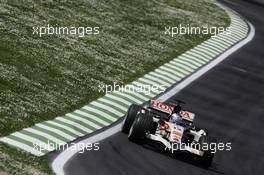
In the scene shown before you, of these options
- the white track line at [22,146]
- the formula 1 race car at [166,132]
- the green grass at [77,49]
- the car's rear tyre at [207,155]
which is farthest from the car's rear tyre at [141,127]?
the white track line at [22,146]

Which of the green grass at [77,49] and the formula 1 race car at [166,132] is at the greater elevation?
the formula 1 race car at [166,132]

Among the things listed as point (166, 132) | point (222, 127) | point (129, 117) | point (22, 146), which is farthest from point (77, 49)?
point (22, 146)

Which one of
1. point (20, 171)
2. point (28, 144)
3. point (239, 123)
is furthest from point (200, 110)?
point (20, 171)

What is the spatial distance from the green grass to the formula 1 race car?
3.24 metres

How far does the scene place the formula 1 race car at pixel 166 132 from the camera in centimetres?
2511

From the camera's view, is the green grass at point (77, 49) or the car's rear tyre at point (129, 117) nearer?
the car's rear tyre at point (129, 117)

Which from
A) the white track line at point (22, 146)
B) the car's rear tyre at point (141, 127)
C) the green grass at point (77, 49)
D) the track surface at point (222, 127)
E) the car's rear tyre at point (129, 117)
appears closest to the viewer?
the white track line at point (22, 146)

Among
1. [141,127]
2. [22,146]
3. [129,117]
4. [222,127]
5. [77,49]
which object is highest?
[22,146]

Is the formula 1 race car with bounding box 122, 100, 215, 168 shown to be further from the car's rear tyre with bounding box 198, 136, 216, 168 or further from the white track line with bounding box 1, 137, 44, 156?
the white track line with bounding box 1, 137, 44, 156

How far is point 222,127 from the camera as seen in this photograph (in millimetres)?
31188

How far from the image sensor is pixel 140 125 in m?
25.0

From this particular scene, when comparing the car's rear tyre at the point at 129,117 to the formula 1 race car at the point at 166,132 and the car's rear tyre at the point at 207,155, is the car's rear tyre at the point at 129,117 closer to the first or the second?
the formula 1 race car at the point at 166,132

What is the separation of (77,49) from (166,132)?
12.6 m

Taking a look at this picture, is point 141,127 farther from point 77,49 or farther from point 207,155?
point 77,49
